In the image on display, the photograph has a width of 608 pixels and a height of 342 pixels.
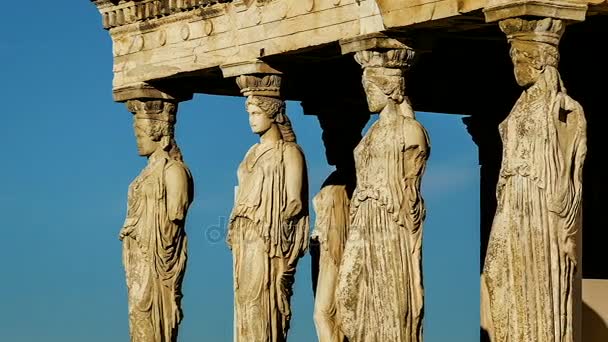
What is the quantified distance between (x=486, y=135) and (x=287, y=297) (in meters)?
4.75

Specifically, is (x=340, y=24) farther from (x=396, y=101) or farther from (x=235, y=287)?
(x=235, y=287)

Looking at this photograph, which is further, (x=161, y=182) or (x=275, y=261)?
(x=161, y=182)

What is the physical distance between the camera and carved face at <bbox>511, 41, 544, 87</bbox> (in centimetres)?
2362

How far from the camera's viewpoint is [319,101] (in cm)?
3011

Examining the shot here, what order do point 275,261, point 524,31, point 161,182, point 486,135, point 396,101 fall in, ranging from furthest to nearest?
1. point 486,135
2. point 161,182
3. point 275,261
4. point 396,101
5. point 524,31

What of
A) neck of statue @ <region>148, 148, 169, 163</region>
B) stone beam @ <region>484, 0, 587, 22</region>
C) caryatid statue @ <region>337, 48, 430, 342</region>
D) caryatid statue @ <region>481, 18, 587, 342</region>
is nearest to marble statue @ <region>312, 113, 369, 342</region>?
neck of statue @ <region>148, 148, 169, 163</region>

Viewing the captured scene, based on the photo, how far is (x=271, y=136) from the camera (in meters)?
27.9

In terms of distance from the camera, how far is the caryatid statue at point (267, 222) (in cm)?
2769

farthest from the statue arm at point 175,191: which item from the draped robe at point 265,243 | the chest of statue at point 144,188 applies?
the draped robe at point 265,243

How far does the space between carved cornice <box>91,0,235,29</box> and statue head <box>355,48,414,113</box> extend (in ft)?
10.5

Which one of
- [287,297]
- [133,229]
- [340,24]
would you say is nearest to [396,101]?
[340,24]

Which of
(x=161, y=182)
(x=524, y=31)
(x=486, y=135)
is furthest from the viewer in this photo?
(x=486, y=135)

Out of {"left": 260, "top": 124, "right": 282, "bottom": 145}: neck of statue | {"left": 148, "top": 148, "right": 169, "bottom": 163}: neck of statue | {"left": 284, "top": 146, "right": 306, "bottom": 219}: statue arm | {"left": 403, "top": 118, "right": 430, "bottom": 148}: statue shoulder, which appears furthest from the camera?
{"left": 148, "top": 148, "right": 169, "bottom": 163}: neck of statue

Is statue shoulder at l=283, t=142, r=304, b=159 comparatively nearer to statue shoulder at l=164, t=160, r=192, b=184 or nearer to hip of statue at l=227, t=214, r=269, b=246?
hip of statue at l=227, t=214, r=269, b=246
